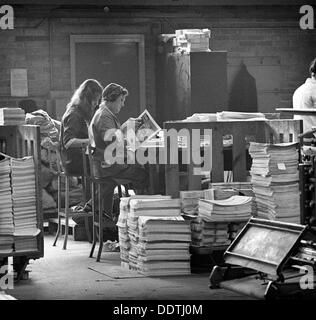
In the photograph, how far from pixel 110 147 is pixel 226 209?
165 centimetres

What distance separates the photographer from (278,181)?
7.64 meters

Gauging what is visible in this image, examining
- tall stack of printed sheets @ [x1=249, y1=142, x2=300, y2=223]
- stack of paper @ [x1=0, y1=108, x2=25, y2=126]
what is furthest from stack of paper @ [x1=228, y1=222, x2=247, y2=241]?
stack of paper @ [x1=0, y1=108, x2=25, y2=126]

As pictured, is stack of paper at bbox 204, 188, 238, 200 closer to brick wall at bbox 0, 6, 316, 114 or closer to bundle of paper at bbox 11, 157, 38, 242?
bundle of paper at bbox 11, 157, 38, 242

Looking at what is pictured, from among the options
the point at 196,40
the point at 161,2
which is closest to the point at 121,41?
the point at 161,2

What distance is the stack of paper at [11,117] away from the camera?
7.80m

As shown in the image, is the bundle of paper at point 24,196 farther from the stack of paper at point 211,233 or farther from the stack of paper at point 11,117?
the stack of paper at point 211,233

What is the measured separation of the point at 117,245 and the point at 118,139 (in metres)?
0.96

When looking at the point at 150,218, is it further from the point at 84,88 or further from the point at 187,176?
the point at 84,88

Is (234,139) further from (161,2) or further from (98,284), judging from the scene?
(161,2)

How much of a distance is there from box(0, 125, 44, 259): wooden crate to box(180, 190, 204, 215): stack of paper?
1.13 meters

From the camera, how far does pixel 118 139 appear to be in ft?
28.9

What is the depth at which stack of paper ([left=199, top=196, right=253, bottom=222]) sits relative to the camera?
7.52 m

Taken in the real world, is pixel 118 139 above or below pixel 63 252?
above
